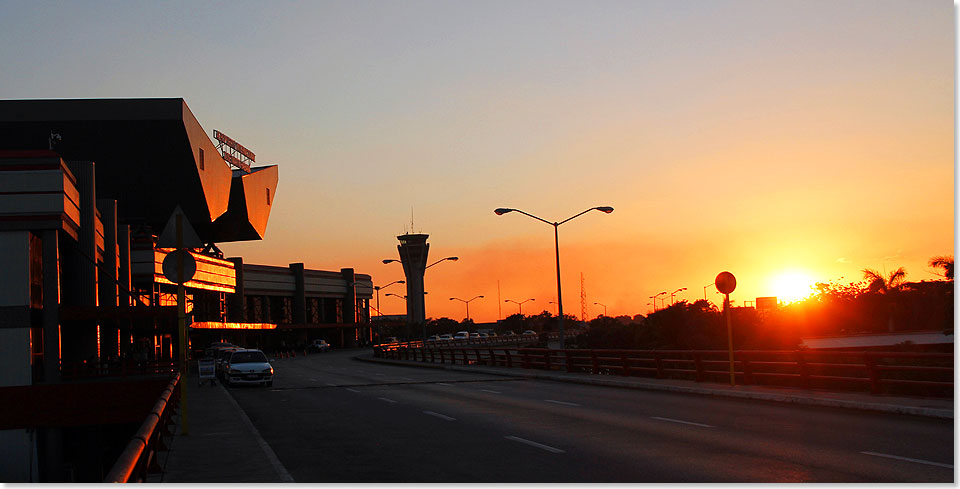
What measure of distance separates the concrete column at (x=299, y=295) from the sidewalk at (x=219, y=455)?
12761 cm

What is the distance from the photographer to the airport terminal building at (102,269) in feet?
134

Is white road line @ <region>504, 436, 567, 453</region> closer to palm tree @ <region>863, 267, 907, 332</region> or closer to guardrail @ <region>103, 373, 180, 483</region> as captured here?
guardrail @ <region>103, 373, 180, 483</region>

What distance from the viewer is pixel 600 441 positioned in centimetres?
1622

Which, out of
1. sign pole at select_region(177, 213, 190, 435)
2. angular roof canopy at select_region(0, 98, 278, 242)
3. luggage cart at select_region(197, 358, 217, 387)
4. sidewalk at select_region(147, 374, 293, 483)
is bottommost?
sidewalk at select_region(147, 374, 293, 483)

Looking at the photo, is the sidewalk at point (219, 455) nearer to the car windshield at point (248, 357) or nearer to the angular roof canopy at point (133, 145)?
the car windshield at point (248, 357)

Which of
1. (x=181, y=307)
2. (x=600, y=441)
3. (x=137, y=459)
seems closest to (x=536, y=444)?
(x=600, y=441)

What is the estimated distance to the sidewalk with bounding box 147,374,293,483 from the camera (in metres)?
12.6

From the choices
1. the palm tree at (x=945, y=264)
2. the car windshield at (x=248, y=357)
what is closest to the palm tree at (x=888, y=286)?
the palm tree at (x=945, y=264)

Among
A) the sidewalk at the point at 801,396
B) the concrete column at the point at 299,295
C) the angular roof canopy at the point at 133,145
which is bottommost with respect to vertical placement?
the sidewalk at the point at 801,396

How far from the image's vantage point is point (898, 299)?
8262 cm

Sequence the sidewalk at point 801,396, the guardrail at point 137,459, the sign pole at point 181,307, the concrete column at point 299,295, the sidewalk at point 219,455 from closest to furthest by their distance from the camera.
→ the guardrail at point 137,459, the sidewalk at point 219,455, the sign pole at point 181,307, the sidewalk at point 801,396, the concrete column at point 299,295

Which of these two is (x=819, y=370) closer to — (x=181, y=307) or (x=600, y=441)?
(x=600, y=441)

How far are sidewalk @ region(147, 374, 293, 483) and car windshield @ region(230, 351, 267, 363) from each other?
1927 centimetres

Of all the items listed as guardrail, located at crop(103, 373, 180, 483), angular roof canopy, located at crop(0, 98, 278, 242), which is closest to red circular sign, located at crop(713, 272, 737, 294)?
guardrail, located at crop(103, 373, 180, 483)
